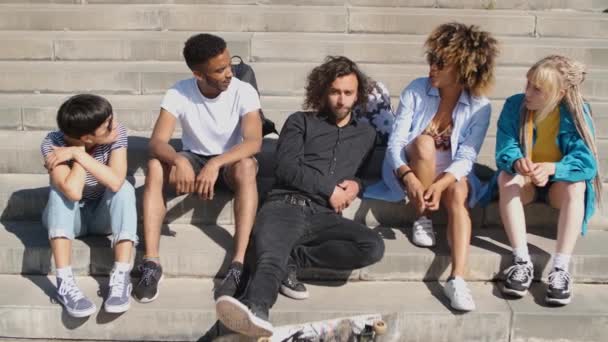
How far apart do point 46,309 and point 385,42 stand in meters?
3.40

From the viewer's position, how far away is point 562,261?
342 centimetres

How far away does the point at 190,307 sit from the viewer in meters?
3.31

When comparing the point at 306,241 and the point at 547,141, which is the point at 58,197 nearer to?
the point at 306,241

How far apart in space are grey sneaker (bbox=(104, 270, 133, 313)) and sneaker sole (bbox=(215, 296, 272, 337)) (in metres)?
0.54

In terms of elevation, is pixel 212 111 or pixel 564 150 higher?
pixel 212 111

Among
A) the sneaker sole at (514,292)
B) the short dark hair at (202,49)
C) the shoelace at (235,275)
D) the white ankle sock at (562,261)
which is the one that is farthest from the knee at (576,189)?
the short dark hair at (202,49)

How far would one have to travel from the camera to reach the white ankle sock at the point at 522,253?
11.4 feet

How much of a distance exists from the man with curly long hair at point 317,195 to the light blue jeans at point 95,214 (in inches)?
24.8

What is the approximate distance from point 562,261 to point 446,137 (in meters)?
0.89

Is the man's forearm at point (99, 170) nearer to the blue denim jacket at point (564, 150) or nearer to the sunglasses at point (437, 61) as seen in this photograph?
the sunglasses at point (437, 61)

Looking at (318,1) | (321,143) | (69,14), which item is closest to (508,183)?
(321,143)

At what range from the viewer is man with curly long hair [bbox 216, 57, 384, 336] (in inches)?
132

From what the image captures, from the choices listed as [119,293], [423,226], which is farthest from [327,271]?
[119,293]

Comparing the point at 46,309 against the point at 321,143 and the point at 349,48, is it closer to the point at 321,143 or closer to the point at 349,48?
the point at 321,143
